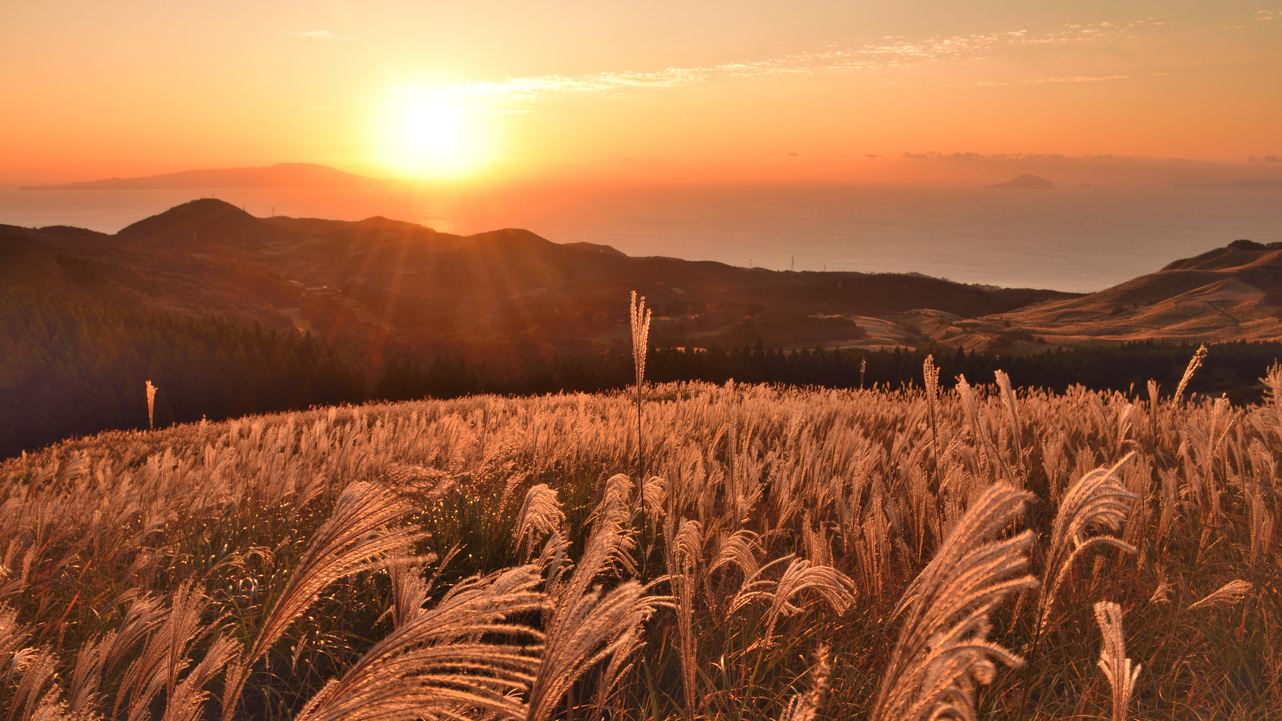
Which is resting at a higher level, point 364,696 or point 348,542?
point 348,542

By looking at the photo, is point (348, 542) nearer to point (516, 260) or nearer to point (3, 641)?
point (3, 641)

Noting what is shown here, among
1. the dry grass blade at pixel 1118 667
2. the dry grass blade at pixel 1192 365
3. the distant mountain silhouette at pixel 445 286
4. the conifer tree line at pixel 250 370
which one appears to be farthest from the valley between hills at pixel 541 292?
the dry grass blade at pixel 1118 667

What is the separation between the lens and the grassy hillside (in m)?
1.03

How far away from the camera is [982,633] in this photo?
96cm

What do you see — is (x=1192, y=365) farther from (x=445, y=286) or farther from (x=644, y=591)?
(x=445, y=286)

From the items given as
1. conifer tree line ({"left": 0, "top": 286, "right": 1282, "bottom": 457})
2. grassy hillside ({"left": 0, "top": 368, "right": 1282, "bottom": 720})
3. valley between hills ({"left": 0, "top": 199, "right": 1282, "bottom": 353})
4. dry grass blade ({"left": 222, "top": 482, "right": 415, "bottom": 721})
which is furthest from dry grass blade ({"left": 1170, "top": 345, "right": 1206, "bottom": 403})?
valley between hills ({"left": 0, "top": 199, "right": 1282, "bottom": 353})

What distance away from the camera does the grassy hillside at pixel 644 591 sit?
103 centimetres

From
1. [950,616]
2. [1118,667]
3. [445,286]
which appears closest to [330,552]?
[950,616]

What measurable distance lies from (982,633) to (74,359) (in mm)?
32105

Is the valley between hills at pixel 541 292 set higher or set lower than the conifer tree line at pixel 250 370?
higher

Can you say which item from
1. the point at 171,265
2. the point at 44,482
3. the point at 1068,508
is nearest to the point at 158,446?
the point at 44,482

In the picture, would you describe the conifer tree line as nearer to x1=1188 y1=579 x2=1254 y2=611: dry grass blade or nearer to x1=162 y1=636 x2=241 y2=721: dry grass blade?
x1=1188 y1=579 x2=1254 y2=611: dry grass blade

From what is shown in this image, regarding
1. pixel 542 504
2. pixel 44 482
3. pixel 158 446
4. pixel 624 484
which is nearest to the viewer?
pixel 542 504

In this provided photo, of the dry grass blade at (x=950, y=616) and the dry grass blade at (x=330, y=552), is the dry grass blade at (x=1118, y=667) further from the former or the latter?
the dry grass blade at (x=330, y=552)
